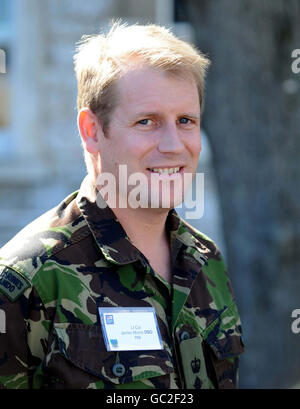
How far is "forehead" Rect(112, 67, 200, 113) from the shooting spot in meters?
2.21

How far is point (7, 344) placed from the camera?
2082 millimetres

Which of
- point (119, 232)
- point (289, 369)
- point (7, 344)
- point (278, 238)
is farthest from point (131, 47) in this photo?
point (289, 369)

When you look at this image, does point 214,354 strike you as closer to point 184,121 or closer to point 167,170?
point 167,170

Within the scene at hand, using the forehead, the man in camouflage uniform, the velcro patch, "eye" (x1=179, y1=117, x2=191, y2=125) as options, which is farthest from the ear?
the velcro patch

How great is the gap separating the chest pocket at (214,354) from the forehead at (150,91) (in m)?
0.67

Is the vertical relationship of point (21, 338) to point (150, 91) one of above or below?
below

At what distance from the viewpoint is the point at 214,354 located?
2.40 metres

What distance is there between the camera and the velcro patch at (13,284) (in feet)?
6.77

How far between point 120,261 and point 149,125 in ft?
Answer: 1.27

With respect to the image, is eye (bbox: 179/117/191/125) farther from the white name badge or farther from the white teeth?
the white name badge

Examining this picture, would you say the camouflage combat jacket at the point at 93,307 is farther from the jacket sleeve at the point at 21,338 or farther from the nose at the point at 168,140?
the nose at the point at 168,140

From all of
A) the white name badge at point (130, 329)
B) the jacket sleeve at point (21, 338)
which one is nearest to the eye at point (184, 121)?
the white name badge at point (130, 329)

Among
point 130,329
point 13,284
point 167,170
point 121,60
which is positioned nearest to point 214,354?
point 130,329
